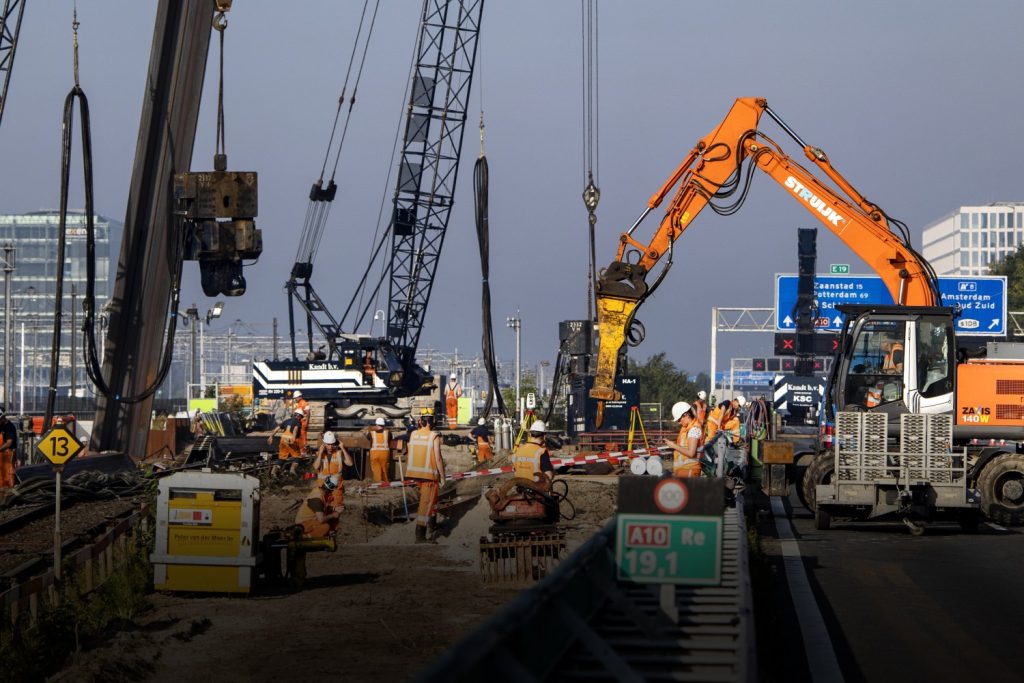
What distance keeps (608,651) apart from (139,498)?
2299 cm

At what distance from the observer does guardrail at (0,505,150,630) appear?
1422cm

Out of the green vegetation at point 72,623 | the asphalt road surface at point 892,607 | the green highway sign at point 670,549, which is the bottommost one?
the green vegetation at point 72,623

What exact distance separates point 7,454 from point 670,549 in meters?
25.3

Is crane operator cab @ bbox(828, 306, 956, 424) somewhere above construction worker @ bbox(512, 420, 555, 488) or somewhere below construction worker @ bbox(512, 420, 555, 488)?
above

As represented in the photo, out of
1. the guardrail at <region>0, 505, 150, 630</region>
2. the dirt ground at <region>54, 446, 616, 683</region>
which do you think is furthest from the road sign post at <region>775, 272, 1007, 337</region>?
the guardrail at <region>0, 505, 150, 630</region>

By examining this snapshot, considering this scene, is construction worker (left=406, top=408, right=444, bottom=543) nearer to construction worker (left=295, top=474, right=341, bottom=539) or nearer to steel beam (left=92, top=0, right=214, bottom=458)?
construction worker (left=295, top=474, right=341, bottom=539)

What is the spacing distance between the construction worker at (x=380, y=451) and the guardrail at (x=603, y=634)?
19.2 m

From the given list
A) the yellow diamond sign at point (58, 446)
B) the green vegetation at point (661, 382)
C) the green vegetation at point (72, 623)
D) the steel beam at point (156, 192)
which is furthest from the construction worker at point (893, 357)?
the green vegetation at point (661, 382)

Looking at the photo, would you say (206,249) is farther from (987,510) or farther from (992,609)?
(992,609)

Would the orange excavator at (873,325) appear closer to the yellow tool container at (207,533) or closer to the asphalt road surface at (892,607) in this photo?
the asphalt road surface at (892,607)

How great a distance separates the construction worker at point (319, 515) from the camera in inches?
667

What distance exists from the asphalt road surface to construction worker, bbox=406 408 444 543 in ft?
15.4

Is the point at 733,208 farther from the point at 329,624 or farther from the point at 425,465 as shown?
the point at 329,624

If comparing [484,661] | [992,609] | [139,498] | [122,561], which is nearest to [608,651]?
[484,661]
